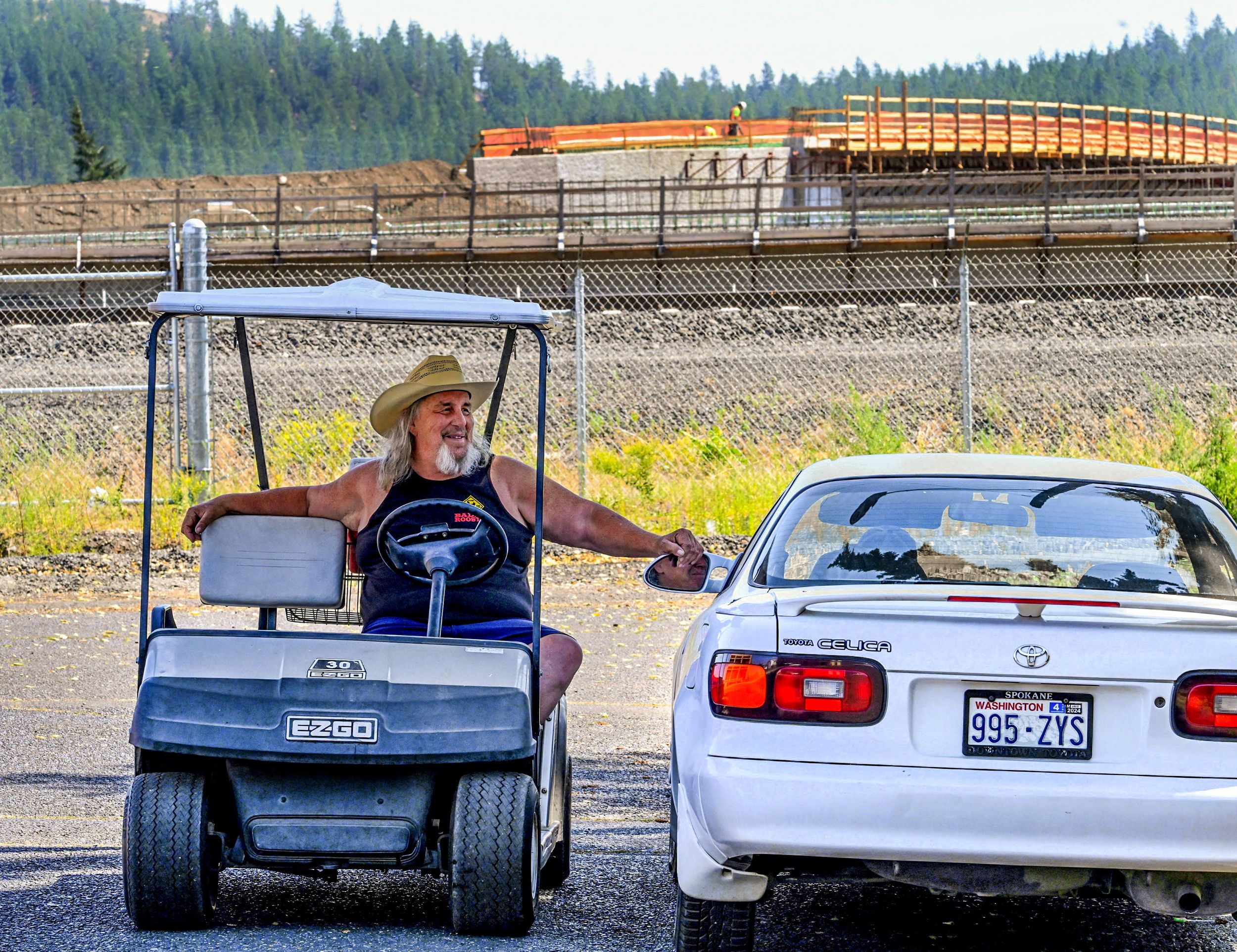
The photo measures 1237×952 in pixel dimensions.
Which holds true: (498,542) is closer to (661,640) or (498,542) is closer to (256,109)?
(661,640)

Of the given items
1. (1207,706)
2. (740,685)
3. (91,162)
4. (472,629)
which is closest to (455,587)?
(472,629)

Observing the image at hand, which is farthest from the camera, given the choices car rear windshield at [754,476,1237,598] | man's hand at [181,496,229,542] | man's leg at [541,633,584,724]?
man's hand at [181,496,229,542]

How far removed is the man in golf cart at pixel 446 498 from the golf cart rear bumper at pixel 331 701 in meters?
0.59

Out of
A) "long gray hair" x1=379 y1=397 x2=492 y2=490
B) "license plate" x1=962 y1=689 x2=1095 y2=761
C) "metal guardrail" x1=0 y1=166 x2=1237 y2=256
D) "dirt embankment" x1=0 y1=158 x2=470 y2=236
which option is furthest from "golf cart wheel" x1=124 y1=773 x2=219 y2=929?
"dirt embankment" x1=0 y1=158 x2=470 y2=236

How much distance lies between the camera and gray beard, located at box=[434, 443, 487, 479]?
16.5 ft

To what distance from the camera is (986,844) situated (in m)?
3.47

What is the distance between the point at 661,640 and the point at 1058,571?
5.20 meters

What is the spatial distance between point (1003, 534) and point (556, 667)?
143 centimetres

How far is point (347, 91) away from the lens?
183125 mm

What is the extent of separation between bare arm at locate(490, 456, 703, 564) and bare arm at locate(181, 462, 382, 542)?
0.43 metres

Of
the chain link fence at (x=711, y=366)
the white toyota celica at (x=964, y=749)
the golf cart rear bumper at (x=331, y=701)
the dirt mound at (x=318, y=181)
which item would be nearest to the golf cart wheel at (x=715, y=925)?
the white toyota celica at (x=964, y=749)

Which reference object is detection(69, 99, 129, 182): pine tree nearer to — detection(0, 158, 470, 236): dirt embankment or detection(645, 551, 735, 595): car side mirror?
detection(0, 158, 470, 236): dirt embankment

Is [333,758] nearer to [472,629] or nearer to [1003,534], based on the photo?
[472,629]

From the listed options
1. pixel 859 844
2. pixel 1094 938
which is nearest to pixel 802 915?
pixel 1094 938
